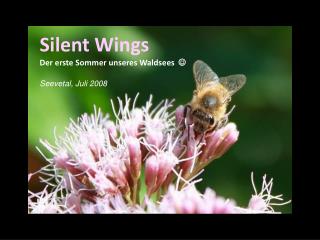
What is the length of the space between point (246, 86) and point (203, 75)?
125 centimetres

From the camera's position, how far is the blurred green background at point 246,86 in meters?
4.65

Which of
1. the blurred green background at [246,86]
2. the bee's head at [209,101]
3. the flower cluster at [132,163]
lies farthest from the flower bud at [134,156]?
the blurred green background at [246,86]

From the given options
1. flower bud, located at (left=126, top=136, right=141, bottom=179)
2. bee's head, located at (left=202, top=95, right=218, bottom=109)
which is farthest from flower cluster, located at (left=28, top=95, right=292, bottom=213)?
bee's head, located at (left=202, top=95, right=218, bottom=109)

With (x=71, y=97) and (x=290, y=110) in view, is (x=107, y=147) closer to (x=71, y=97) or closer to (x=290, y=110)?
(x=71, y=97)

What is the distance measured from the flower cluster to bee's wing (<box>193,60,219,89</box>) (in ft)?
0.75

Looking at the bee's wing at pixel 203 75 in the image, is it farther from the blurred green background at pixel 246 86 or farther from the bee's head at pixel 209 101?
the blurred green background at pixel 246 86

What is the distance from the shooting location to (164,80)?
15.8 feet

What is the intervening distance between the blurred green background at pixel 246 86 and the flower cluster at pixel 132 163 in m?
0.94

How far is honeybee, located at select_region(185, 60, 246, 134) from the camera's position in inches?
138

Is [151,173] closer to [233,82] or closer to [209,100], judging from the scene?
[209,100]

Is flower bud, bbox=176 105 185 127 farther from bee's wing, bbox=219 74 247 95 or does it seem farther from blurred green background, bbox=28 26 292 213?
blurred green background, bbox=28 26 292 213

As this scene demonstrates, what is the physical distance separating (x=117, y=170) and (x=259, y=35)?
1965 mm

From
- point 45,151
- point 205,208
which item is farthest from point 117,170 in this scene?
point 45,151

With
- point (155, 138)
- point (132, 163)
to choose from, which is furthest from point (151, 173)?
point (155, 138)
